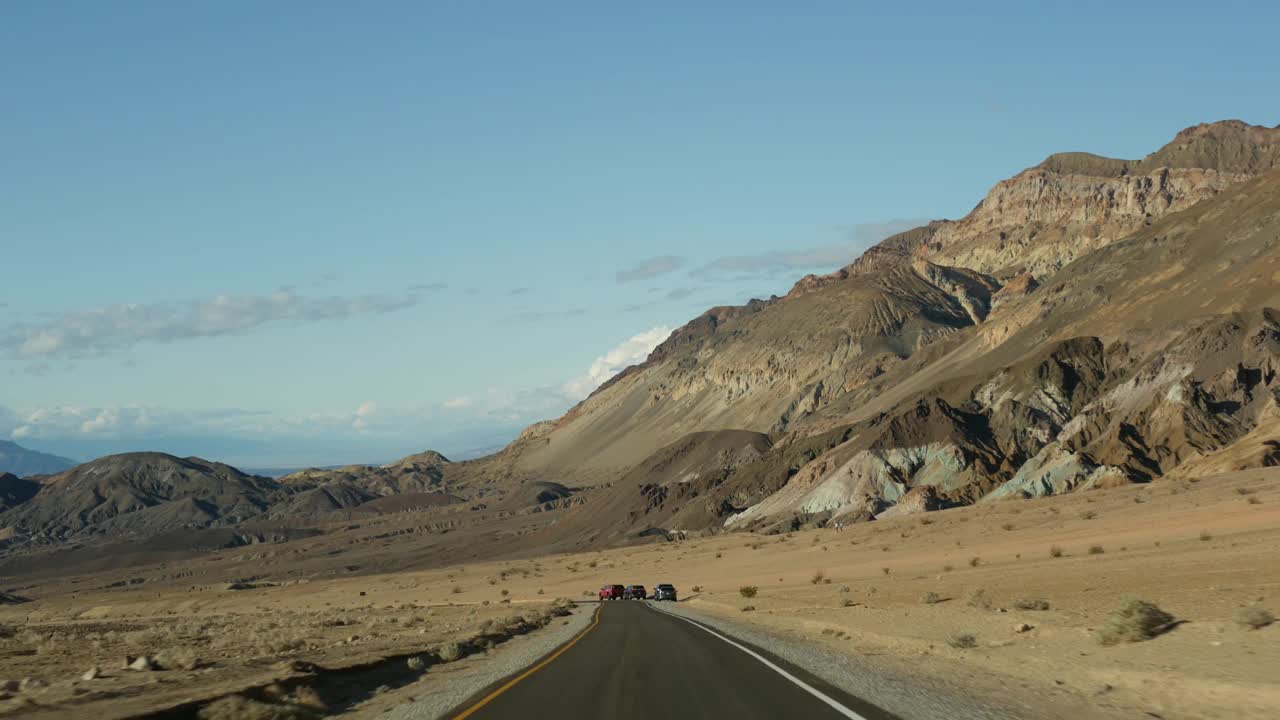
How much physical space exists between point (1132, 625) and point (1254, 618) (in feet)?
5.92

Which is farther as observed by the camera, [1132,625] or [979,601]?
[979,601]

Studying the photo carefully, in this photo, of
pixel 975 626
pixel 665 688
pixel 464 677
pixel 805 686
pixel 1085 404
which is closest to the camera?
pixel 805 686

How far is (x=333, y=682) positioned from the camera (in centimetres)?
1872

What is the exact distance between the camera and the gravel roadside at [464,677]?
14922 mm

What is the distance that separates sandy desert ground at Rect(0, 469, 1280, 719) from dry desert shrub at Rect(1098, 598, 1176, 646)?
198mm

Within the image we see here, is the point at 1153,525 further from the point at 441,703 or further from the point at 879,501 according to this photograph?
the point at 879,501

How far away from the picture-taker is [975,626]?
24.1m

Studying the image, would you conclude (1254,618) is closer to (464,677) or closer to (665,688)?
(665,688)

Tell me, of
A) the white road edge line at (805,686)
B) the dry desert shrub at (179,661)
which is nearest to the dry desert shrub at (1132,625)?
the white road edge line at (805,686)

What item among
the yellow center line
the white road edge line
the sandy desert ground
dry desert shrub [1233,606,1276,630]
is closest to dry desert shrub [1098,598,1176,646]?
the sandy desert ground

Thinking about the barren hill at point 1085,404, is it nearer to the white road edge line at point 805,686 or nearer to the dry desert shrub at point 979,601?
the dry desert shrub at point 979,601

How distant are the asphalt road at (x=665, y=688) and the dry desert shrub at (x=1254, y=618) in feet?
23.3

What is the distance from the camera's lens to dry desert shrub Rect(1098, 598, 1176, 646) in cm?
1788

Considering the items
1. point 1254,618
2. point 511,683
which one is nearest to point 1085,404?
point 1254,618
